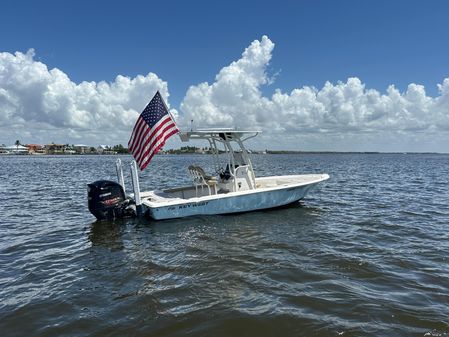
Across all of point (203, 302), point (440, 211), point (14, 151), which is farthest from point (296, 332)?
point (14, 151)

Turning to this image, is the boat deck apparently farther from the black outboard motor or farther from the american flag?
the american flag

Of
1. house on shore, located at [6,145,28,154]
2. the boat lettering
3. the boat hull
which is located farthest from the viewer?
house on shore, located at [6,145,28,154]

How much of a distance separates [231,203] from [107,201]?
4.46m

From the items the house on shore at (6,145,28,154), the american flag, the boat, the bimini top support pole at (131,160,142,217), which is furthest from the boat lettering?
the house on shore at (6,145,28,154)

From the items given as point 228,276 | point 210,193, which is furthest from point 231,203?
point 228,276

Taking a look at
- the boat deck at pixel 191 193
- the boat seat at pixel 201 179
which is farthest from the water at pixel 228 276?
the boat seat at pixel 201 179

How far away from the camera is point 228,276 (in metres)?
7.65

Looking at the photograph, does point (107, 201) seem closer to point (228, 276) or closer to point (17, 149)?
point (228, 276)

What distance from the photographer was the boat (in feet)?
40.7

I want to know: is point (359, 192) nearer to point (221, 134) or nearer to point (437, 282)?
point (221, 134)

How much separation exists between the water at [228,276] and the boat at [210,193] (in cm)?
45

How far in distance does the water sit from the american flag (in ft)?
8.31

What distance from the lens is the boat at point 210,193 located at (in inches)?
488

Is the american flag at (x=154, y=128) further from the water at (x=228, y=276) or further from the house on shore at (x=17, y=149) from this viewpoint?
the house on shore at (x=17, y=149)
